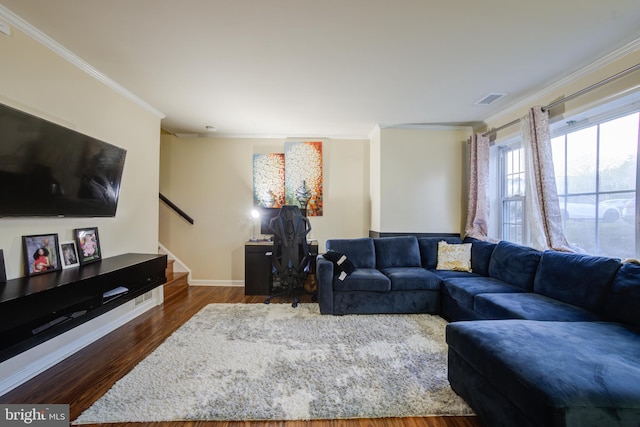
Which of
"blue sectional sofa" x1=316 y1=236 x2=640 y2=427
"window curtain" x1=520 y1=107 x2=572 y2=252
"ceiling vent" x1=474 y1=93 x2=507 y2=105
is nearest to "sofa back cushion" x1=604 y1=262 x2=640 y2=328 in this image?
"blue sectional sofa" x1=316 y1=236 x2=640 y2=427

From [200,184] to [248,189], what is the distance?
82cm

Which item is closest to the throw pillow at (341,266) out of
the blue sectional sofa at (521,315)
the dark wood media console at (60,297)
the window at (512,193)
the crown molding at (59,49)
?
the blue sectional sofa at (521,315)

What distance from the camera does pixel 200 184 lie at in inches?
166

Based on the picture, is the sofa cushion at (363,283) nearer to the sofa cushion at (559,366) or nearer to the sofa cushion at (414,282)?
the sofa cushion at (414,282)

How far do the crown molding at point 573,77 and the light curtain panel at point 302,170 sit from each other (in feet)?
8.69

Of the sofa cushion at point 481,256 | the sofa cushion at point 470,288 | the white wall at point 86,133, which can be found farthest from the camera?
the sofa cushion at point 481,256

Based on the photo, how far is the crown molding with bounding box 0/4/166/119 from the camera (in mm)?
1681

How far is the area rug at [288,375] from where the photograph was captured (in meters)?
1.51

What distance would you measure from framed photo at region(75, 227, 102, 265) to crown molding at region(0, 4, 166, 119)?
1.46 metres

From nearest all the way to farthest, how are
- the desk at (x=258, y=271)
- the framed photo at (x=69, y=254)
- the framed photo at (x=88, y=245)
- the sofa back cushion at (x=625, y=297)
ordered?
the sofa back cushion at (x=625, y=297), the framed photo at (x=69, y=254), the framed photo at (x=88, y=245), the desk at (x=258, y=271)

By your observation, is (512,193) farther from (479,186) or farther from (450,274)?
(450,274)

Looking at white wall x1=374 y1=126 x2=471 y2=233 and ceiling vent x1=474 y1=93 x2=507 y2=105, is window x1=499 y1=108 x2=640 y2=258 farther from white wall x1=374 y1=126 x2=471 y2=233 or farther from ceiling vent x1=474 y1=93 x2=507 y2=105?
white wall x1=374 y1=126 x2=471 y2=233

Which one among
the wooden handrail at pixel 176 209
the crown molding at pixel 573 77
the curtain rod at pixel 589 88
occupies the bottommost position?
the wooden handrail at pixel 176 209

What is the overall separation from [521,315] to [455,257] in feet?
4.69
